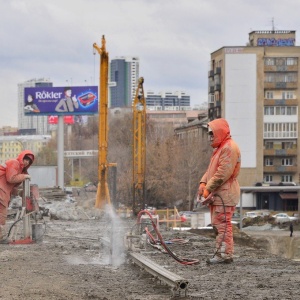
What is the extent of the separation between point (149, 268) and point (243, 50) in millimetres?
89631

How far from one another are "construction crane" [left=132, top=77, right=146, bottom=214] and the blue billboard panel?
9.54 meters

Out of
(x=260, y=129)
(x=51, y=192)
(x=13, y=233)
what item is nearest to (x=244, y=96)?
(x=260, y=129)

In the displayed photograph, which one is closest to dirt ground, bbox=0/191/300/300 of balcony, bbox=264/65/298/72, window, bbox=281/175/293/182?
balcony, bbox=264/65/298/72

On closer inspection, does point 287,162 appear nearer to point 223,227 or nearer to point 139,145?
point 139,145

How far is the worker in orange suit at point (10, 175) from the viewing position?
695 inches

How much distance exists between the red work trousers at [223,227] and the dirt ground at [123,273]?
248 mm

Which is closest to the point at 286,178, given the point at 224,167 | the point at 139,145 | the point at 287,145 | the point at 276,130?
the point at 287,145

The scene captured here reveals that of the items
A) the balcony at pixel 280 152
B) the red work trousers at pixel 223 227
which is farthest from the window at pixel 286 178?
the red work trousers at pixel 223 227

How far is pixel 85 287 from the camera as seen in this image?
1076 cm

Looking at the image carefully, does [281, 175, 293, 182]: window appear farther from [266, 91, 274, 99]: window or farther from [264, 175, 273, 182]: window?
[266, 91, 274, 99]: window

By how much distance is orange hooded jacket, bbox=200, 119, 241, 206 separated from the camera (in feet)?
43.1

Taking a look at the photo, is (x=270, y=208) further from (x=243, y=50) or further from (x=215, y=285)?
(x=215, y=285)

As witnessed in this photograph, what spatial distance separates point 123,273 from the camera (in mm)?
12320

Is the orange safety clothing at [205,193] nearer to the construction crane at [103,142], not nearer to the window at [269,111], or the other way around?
the construction crane at [103,142]
